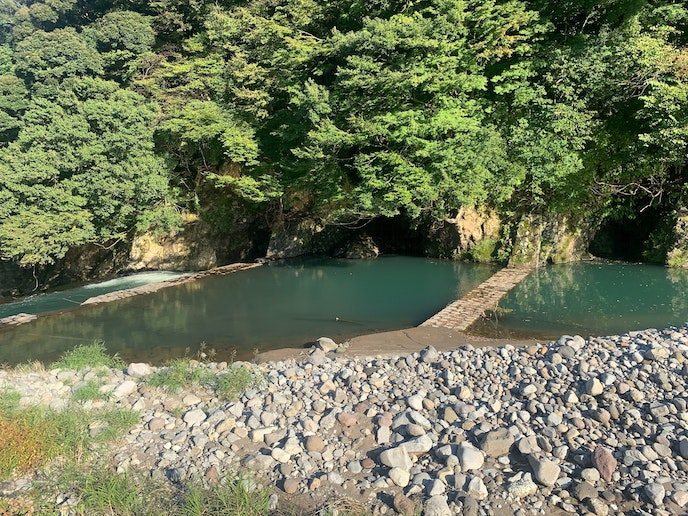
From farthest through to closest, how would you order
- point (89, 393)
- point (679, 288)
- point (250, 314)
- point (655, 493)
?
point (679, 288)
point (250, 314)
point (89, 393)
point (655, 493)

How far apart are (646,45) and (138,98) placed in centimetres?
1961

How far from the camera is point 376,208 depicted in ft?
55.9

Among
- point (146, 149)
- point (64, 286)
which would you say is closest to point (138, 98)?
point (146, 149)

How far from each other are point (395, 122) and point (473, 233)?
6014mm

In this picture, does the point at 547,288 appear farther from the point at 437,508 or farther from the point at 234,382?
the point at 437,508

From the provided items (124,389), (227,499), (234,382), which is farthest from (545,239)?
(227,499)

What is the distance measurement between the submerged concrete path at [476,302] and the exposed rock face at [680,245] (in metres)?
4.99

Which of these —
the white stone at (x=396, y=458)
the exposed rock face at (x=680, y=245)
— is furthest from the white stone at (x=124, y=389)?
the exposed rock face at (x=680, y=245)

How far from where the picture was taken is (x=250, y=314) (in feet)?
42.3

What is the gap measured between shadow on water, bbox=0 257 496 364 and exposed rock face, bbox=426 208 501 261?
1013 millimetres

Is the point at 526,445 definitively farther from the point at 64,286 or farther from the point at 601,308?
the point at 64,286

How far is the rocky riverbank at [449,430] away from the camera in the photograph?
4176mm

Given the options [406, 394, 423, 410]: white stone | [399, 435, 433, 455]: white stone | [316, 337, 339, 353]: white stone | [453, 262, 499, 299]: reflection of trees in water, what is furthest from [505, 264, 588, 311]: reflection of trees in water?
[399, 435, 433, 455]: white stone

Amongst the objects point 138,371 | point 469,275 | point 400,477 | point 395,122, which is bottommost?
point 469,275
